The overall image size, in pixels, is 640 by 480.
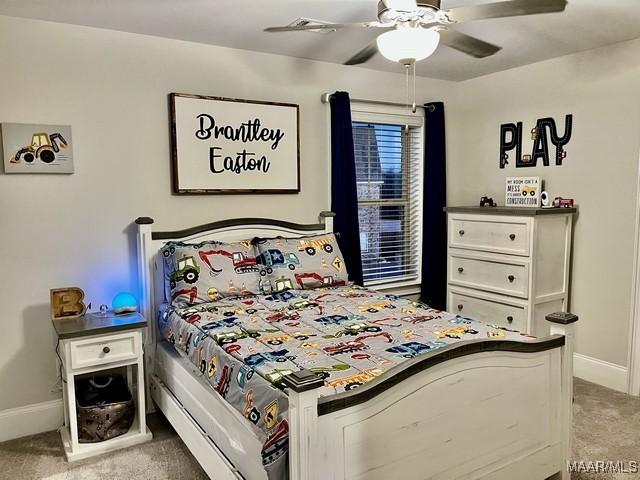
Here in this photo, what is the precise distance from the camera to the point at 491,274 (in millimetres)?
3848

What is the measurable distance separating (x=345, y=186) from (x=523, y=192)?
140 cm

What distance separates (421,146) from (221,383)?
3045 millimetres

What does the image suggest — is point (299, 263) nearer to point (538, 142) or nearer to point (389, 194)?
point (389, 194)

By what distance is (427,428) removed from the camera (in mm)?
1848

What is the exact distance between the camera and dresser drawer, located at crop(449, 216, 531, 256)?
3.60 m

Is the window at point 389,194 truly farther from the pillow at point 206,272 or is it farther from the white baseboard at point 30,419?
the white baseboard at point 30,419

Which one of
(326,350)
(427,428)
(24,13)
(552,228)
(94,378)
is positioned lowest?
(94,378)

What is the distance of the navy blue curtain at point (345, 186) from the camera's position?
3.89 meters

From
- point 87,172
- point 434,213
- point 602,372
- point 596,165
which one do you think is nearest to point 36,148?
point 87,172

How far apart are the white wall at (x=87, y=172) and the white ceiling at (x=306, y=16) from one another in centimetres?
13

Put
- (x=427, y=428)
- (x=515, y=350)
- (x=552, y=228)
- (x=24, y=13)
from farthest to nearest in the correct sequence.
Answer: (x=552, y=228) < (x=24, y=13) < (x=515, y=350) < (x=427, y=428)

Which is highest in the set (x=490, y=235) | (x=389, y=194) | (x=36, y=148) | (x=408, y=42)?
(x=408, y=42)

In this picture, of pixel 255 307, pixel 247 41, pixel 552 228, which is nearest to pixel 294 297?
pixel 255 307

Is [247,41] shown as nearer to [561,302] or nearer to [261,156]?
[261,156]
